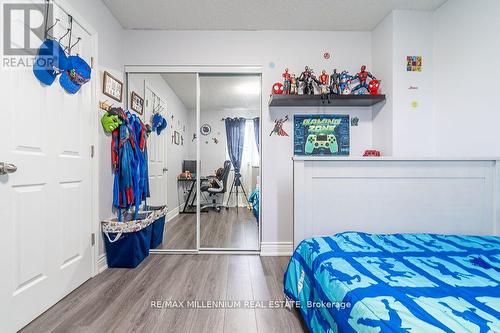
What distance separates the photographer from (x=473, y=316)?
729 millimetres

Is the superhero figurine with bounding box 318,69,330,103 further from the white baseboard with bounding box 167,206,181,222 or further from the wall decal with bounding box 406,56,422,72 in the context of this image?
the white baseboard with bounding box 167,206,181,222

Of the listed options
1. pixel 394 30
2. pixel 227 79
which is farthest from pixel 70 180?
pixel 394 30

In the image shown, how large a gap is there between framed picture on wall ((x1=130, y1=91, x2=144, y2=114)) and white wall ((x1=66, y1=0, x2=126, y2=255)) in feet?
0.98

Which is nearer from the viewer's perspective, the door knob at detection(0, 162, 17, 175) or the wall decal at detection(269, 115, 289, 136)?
the door knob at detection(0, 162, 17, 175)

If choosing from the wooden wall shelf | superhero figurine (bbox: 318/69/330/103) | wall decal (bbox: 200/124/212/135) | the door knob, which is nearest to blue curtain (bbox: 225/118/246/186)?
wall decal (bbox: 200/124/212/135)

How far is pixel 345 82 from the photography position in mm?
2820

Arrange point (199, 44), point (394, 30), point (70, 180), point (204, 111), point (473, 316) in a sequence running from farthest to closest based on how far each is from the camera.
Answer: point (204, 111)
point (199, 44)
point (394, 30)
point (70, 180)
point (473, 316)

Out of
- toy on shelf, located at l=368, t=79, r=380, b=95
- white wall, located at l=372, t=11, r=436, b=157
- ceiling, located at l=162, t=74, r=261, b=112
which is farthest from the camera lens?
ceiling, located at l=162, t=74, r=261, b=112

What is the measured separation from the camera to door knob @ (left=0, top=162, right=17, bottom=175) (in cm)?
138

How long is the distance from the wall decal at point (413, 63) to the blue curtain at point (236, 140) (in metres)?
2.58

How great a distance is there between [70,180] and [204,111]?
8.00 ft

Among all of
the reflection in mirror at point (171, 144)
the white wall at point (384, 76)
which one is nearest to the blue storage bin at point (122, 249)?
the reflection in mirror at point (171, 144)

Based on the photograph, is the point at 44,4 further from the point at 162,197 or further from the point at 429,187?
the point at 429,187

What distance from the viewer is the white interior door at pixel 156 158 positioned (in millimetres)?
3295
